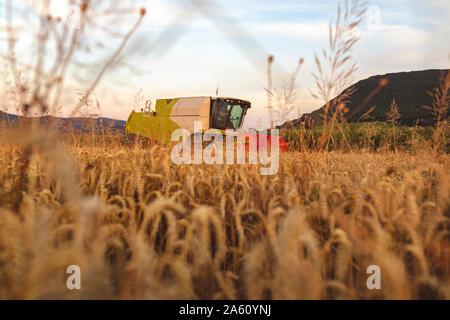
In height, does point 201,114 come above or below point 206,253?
above

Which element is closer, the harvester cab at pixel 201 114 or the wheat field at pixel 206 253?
the wheat field at pixel 206 253

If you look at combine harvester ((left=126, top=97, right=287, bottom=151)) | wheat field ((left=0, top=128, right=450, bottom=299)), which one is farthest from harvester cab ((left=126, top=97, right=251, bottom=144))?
wheat field ((left=0, top=128, right=450, bottom=299))

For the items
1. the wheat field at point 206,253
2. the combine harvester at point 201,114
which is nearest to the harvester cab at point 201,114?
the combine harvester at point 201,114

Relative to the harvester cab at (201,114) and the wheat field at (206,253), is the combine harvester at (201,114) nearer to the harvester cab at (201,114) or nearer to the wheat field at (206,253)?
the harvester cab at (201,114)

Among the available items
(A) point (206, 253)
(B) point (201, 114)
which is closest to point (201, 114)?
(B) point (201, 114)

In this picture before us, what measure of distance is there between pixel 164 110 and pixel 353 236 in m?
13.7

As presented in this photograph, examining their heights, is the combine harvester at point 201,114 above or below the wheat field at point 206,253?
above

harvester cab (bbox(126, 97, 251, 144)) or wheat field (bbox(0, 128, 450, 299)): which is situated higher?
harvester cab (bbox(126, 97, 251, 144))

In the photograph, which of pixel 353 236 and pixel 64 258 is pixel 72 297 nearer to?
pixel 64 258

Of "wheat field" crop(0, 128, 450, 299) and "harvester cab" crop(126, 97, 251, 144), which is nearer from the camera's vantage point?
"wheat field" crop(0, 128, 450, 299)

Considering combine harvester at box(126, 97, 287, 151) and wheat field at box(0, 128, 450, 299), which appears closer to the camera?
wheat field at box(0, 128, 450, 299)

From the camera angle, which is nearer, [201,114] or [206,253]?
[206,253]

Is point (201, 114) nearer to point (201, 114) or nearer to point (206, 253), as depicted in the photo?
point (201, 114)

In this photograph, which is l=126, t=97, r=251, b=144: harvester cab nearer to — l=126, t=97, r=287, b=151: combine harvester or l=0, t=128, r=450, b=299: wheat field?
l=126, t=97, r=287, b=151: combine harvester
